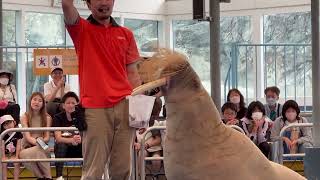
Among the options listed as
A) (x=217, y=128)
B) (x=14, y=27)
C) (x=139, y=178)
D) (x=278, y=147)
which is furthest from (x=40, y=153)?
(x=14, y=27)

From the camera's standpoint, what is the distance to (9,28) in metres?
15.0

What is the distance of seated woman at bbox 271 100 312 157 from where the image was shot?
828cm

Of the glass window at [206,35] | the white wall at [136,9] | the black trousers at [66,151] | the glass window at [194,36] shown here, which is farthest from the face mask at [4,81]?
the glass window at [194,36]

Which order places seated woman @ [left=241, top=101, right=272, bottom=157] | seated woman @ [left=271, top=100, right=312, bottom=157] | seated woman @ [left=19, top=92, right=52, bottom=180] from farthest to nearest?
seated woman @ [left=241, top=101, right=272, bottom=157]
seated woman @ [left=271, top=100, right=312, bottom=157]
seated woman @ [left=19, top=92, right=52, bottom=180]

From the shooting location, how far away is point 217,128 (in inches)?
66.5

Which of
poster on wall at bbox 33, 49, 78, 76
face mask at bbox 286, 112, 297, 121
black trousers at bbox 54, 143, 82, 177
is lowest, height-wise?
black trousers at bbox 54, 143, 82, 177

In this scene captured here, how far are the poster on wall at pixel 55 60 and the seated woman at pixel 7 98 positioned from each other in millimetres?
1055

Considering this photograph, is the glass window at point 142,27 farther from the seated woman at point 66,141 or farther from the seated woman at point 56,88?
the seated woman at point 66,141

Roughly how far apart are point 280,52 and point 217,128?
12.1m

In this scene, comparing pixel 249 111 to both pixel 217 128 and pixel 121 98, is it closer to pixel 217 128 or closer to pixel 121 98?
pixel 121 98

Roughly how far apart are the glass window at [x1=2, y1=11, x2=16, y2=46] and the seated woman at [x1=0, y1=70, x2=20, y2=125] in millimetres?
5055

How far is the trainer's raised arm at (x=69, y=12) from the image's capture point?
404cm

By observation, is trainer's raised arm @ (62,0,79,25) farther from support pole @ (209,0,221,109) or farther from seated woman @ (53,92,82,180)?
support pole @ (209,0,221,109)

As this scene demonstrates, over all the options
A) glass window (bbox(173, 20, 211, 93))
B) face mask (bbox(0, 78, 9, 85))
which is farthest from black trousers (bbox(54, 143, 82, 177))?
glass window (bbox(173, 20, 211, 93))
